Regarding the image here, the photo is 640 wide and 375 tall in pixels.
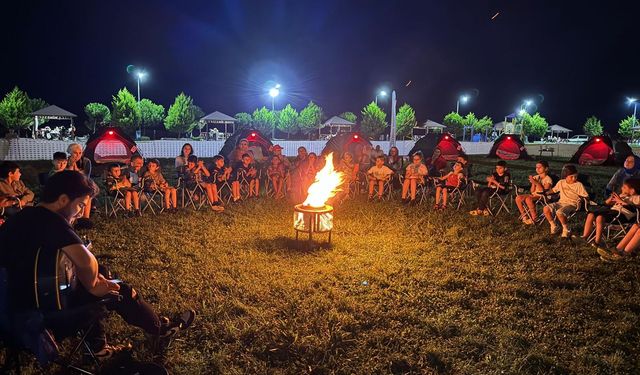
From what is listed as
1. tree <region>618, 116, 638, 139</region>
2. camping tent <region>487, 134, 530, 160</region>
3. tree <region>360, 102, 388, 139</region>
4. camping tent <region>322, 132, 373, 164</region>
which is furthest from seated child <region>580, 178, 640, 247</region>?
tree <region>618, 116, 638, 139</region>

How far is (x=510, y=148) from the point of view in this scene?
20.7 metres

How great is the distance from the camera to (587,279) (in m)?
4.75

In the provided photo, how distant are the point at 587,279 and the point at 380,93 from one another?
46.1 metres

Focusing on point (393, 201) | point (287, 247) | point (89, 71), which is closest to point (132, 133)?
point (393, 201)

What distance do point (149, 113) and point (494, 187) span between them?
30402mm

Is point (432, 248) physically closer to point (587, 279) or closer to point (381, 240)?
point (381, 240)

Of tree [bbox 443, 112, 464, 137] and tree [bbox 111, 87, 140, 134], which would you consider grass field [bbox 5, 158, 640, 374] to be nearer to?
tree [bbox 111, 87, 140, 134]

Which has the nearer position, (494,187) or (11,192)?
(11,192)

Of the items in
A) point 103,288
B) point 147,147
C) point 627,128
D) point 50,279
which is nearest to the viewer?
point 50,279

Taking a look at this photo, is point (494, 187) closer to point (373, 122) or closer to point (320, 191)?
point (320, 191)

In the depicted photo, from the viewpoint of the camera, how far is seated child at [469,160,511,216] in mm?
7887

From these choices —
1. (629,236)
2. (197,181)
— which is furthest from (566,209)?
(197,181)

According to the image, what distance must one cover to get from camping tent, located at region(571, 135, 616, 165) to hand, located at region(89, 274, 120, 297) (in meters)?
21.1

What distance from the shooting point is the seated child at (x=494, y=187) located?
7.89 metres
